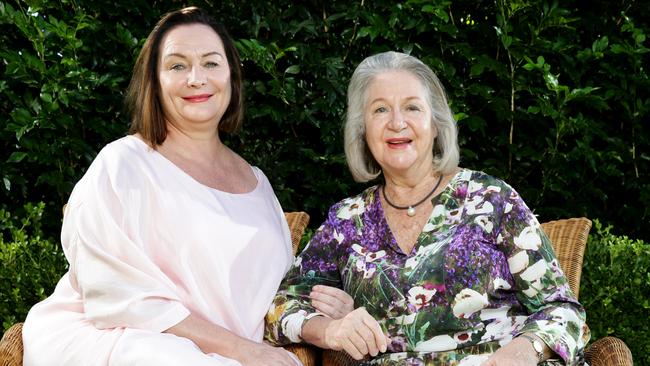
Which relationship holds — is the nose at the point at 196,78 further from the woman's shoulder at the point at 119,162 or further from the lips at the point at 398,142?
the lips at the point at 398,142

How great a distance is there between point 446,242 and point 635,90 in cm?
176

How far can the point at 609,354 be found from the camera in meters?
2.73

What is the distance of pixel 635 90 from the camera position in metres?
4.09

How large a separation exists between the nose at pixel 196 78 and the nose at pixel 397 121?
630 millimetres

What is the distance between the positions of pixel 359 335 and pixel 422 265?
32 cm

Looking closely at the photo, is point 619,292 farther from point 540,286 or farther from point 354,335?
point 354,335

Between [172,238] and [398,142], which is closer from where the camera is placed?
[172,238]

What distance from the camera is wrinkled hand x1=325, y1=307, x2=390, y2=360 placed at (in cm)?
262

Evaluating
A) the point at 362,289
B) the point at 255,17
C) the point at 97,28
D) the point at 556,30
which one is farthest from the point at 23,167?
the point at 556,30

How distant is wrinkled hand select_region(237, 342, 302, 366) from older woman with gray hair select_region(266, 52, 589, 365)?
0.09m

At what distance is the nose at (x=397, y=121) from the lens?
9.53 ft

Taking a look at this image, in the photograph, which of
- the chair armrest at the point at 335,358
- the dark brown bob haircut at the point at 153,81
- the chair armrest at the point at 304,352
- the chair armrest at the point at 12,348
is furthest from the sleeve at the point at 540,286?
the chair armrest at the point at 12,348

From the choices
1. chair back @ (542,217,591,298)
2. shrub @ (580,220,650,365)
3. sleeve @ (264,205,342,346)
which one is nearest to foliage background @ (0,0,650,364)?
shrub @ (580,220,650,365)

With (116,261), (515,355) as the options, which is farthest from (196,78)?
(515,355)
